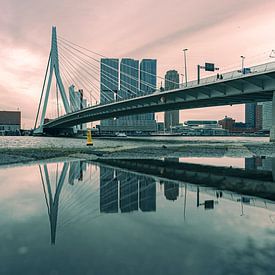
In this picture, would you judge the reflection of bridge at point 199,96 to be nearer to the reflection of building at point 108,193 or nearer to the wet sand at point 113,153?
the wet sand at point 113,153

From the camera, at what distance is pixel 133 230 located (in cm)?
564

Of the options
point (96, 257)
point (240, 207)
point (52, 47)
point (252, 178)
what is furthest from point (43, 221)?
point (52, 47)

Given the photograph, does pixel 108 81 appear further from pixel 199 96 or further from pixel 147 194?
pixel 147 194

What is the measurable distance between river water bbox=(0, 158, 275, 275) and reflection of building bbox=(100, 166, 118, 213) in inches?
1.3

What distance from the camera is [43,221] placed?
20.5ft

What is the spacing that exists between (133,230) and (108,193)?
11.7 feet

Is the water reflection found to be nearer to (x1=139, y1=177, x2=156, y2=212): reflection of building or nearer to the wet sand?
(x1=139, y1=177, x2=156, y2=212): reflection of building

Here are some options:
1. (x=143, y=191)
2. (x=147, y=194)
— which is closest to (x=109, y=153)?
(x=143, y=191)

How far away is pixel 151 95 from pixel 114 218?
57553 mm

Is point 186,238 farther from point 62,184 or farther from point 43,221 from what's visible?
point 62,184

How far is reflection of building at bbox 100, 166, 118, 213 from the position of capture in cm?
745

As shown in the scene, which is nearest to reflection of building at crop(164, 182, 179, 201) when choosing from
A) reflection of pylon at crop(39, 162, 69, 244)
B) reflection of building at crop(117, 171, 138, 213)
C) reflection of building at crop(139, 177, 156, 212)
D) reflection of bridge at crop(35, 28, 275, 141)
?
reflection of building at crop(139, 177, 156, 212)

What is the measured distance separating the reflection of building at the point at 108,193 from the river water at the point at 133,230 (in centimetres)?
3

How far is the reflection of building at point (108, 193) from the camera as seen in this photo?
7.45 metres
